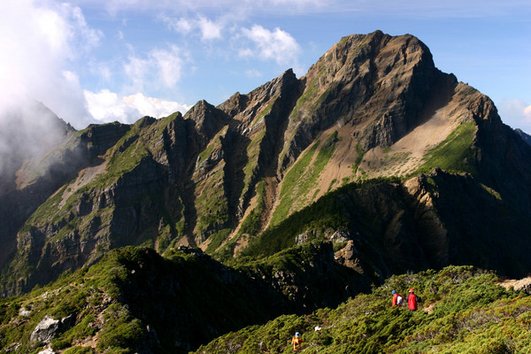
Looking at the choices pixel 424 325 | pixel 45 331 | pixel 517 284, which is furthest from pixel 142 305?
pixel 517 284

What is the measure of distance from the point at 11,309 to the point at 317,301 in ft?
250

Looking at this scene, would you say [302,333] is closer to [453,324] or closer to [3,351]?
[453,324]

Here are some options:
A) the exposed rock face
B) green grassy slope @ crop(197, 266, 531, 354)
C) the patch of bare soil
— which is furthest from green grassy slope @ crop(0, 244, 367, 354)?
the patch of bare soil

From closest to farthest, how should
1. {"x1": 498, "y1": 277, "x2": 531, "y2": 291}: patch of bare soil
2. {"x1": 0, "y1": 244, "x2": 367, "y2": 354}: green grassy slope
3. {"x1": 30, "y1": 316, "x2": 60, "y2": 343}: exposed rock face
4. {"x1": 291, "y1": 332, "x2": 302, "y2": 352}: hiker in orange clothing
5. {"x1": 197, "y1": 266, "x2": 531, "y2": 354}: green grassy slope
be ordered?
{"x1": 197, "y1": 266, "x2": 531, "y2": 354}: green grassy slope < {"x1": 291, "y1": 332, "x2": 302, "y2": 352}: hiker in orange clothing < {"x1": 498, "y1": 277, "x2": 531, "y2": 291}: patch of bare soil < {"x1": 0, "y1": 244, "x2": 367, "y2": 354}: green grassy slope < {"x1": 30, "y1": 316, "x2": 60, "y2": 343}: exposed rock face

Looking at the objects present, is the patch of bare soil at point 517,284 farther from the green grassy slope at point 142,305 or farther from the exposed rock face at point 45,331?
the exposed rock face at point 45,331

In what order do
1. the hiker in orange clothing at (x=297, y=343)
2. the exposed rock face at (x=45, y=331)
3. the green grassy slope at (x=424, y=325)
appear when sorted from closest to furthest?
the green grassy slope at (x=424, y=325) < the hiker in orange clothing at (x=297, y=343) < the exposed rock face at (x=45, y=331)

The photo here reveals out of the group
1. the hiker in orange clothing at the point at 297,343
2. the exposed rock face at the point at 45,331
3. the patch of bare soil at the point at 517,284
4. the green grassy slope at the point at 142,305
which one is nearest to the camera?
the hiker in orange clothing at the point at 297,343

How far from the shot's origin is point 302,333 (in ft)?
232

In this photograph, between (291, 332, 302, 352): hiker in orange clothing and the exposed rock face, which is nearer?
(291, 332, 302, 352): hiker in orange clothing

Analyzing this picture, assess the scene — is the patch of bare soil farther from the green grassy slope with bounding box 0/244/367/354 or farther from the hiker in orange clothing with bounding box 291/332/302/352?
the green grassy slope with bounding box 0/244/367/354

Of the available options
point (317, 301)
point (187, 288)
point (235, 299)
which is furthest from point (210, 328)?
point (317, 301)

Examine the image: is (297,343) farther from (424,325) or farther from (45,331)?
(45,331)

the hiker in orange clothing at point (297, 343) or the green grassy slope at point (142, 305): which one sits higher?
the green grassy slope at point (142, 305)

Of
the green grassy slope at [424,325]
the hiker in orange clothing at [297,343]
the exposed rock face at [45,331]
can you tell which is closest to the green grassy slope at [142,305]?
the exposed rock face at [45,331]
